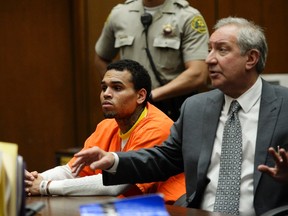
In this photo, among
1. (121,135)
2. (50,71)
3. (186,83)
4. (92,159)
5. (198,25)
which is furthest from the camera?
(50,71)

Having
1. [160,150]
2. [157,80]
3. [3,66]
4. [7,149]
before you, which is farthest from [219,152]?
[3,66]

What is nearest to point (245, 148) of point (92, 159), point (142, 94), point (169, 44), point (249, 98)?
point (249, 98)

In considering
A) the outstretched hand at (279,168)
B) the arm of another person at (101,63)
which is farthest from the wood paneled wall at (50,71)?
the outstretched hand at (279,168)

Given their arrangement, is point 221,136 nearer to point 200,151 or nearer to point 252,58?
point 200,151

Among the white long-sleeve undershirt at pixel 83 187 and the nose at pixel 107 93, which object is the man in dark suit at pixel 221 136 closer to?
the white long-sleeve undershirt at pixel 83 187

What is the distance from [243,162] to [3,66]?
316cm

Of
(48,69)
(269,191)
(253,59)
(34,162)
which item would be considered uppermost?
(253,59)

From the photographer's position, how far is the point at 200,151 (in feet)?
9.06

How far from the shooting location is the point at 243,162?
2.67 m

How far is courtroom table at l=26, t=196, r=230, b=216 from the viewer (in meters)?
2.22

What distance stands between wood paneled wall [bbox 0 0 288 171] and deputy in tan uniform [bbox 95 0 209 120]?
1354mm

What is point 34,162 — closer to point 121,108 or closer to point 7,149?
point 121,108

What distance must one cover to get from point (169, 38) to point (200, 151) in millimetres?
1472

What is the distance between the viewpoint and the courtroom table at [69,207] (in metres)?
2.22
